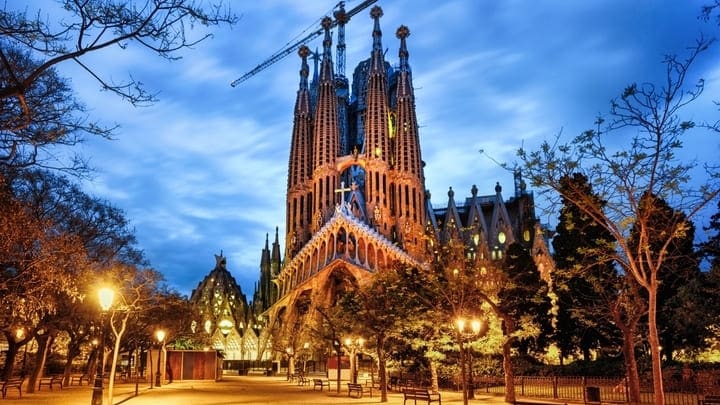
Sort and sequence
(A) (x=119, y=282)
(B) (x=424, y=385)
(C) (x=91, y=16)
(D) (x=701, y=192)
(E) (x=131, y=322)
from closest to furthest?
(C) (x=91, y=16)
(D) (x=701, y=192)
(A) (x=119, y=282)
(B) (x=424, y=385)
(E) (x=131, y=322)

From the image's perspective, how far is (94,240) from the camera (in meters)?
32.0

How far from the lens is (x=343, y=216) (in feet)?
222

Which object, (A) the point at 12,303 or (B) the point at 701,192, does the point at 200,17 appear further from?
(B) the point at 701,192

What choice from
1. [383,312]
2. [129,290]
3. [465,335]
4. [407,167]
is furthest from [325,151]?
[465,335]

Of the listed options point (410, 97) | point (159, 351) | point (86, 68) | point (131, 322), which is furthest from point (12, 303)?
point (410, 97)

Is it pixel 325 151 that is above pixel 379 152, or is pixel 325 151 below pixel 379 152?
above

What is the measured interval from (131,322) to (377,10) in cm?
6948

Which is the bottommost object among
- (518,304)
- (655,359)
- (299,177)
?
(655,359)

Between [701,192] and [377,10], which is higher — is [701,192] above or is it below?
below

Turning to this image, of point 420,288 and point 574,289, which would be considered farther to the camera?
point 574,289

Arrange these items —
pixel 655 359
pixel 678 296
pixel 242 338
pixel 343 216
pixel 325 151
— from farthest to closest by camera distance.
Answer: pixel 242 338 → pixel 325 151 → pixel 343 216 → pixel 678 296 → pixel 655 359

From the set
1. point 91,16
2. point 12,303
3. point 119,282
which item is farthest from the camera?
point 119,282

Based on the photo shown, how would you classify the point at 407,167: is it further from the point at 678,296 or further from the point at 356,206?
the point at 678,296

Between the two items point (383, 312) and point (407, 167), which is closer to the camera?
point (383, 312)
